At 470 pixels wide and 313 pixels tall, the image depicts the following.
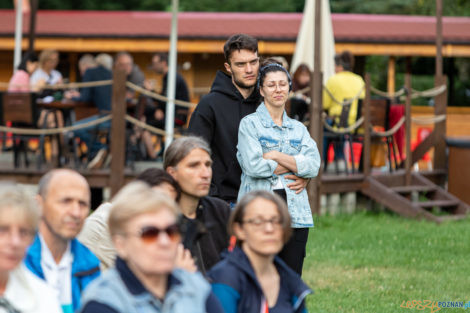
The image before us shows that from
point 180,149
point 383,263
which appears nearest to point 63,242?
point 180,149

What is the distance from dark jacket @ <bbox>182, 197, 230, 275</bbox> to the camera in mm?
4117

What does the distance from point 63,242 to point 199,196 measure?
80 centimetres

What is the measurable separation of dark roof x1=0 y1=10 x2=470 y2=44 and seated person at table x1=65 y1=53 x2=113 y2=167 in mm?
7310

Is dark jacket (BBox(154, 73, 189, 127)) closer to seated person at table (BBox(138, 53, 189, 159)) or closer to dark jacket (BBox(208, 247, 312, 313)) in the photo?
seated person at table (BBox(138, 53, 189, 159))

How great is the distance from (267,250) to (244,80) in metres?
1.76

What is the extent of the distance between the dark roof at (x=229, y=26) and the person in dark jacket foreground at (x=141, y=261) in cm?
1585

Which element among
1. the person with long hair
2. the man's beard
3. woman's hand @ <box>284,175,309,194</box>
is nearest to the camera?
woman's hand @ <box>284,175,309,194</box>

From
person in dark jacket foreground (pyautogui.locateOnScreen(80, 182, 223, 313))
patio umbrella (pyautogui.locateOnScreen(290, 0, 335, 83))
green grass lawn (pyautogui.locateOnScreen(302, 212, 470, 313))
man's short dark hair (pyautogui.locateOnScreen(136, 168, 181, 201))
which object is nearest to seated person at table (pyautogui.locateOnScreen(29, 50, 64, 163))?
green grass lawn (pyautogui.locateOnScreen(302, 212, 470, 313))

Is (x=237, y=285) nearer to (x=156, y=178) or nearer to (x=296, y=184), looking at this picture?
(x=156, y=178)

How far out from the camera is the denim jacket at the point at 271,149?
4957mm

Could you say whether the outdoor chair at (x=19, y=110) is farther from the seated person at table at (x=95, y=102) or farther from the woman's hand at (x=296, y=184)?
the woman's hand at (x=296, y=184)

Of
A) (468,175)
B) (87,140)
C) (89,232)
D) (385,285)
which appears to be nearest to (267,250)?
(89,232)

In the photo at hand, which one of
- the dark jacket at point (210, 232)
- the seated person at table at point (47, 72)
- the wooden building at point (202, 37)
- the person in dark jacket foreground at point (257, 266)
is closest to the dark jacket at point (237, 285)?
the person in dark jacket foreground at point (257, 266)

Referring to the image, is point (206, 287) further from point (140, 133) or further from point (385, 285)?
point (140, 133)
